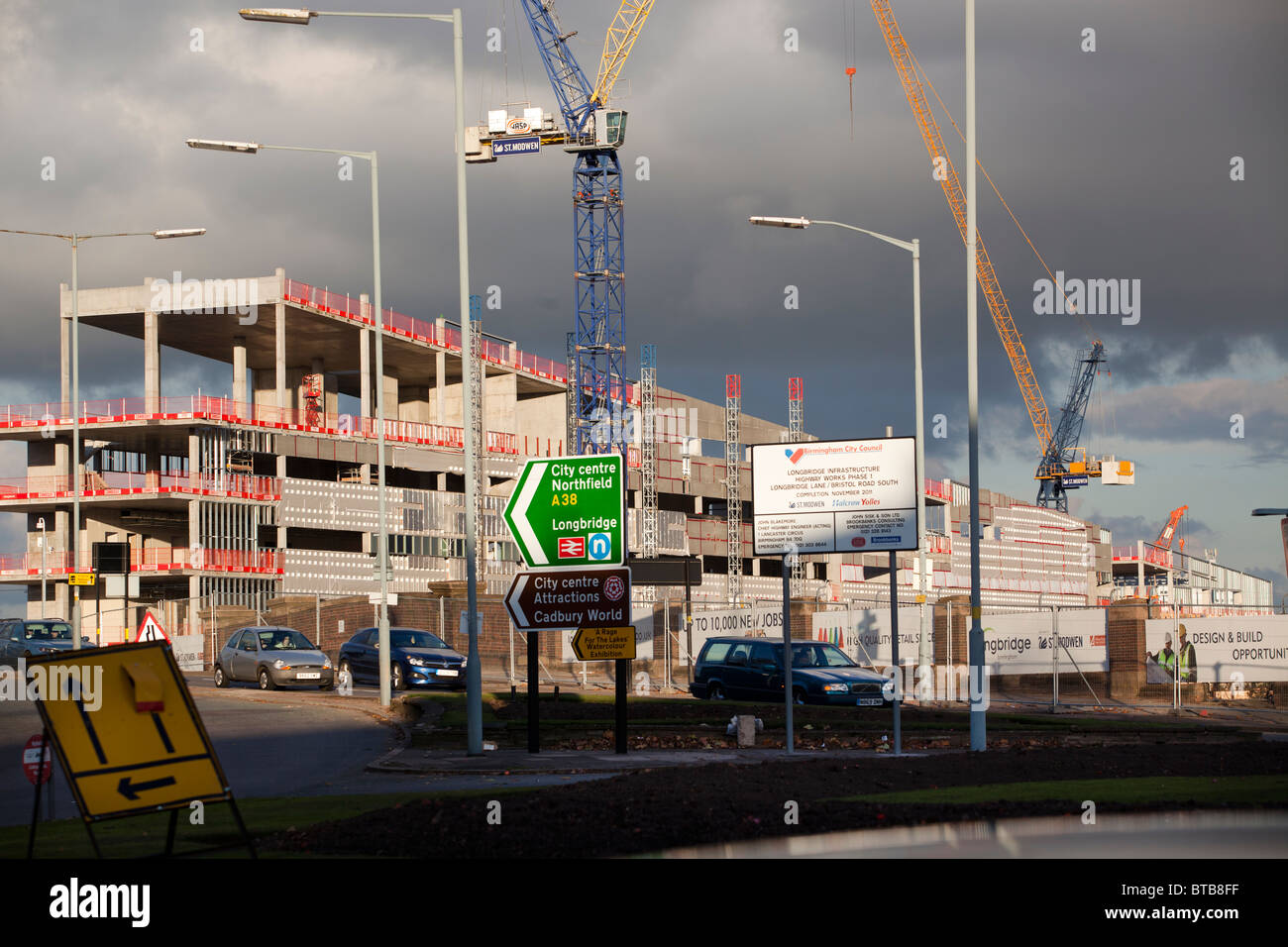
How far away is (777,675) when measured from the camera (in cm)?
2948

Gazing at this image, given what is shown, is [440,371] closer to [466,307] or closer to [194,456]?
[194,456]

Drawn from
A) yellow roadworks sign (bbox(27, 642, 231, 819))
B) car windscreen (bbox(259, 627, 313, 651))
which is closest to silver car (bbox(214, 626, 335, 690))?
car windscreen (bbox(259, 627, 313, 651))

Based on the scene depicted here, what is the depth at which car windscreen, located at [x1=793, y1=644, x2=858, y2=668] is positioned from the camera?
94.3 ft

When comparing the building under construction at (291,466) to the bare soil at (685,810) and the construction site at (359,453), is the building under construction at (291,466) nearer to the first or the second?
the construction site at (359,453)

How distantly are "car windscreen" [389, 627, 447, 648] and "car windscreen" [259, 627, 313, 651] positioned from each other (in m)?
2.70

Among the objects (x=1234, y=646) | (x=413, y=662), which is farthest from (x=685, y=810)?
(x=1234, y=646)

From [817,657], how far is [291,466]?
50.1 m

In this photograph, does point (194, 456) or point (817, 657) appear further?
point (194, 456)

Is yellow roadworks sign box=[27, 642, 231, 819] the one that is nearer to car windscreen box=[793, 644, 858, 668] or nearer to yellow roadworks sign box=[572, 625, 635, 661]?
yellow roadworks sign box=[572, 625, 635, 661]

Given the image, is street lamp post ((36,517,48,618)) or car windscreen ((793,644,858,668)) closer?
car windscreen ((793,644,858,668))

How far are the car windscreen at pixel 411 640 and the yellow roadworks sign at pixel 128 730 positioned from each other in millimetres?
24561

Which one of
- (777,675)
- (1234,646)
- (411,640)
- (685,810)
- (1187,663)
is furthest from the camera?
(411,640)

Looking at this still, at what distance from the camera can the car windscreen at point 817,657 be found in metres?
28.7
